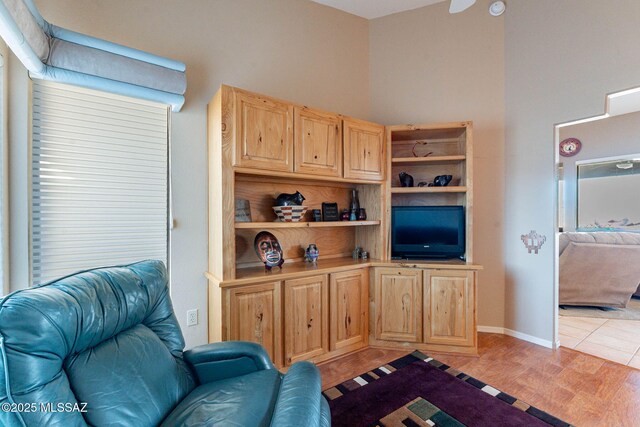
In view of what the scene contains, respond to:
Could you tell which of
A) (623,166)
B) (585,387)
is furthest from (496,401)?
(623,166)

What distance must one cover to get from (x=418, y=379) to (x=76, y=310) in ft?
7.28

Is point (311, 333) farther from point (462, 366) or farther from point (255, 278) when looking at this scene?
point (462, 366)

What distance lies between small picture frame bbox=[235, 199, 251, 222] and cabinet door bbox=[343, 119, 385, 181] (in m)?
0.94

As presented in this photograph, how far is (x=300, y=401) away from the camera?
1.10 metres

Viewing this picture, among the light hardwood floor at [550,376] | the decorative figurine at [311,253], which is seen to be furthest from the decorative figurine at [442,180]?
the light hardwood floor at [550,376]

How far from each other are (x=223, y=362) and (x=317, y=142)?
5.84 feet

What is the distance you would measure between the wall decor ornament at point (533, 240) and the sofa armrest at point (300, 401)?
2.65 m

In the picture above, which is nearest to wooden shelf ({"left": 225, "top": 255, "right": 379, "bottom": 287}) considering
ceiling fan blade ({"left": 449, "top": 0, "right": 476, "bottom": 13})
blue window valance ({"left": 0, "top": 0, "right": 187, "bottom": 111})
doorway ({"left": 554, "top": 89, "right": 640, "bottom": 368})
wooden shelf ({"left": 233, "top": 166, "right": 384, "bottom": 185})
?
wooden shelf ({"left": 233, "top": 166, "right": 384, "bottom": 185})

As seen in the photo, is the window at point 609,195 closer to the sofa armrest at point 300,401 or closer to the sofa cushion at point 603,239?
the sofa cushion at point 603,239

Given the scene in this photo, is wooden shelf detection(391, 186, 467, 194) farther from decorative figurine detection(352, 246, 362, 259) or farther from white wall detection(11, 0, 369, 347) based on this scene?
white wall detection(11, 0, 369, 347)

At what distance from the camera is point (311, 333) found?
239 cm

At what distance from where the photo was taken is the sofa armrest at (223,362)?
4.94ft

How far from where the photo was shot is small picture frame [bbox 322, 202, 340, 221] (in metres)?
2.82

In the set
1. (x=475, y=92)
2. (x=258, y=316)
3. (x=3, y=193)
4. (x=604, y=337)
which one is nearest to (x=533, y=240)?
(x=604, y=337)
